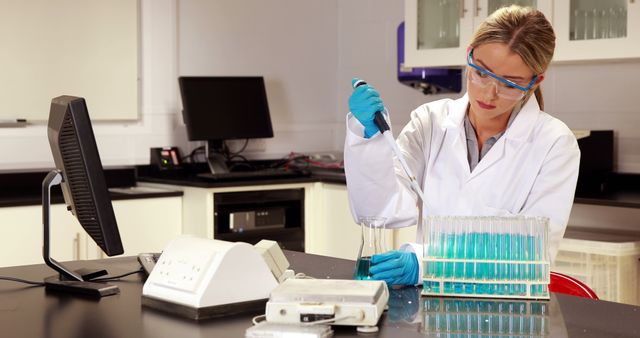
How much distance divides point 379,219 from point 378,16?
10.6ft

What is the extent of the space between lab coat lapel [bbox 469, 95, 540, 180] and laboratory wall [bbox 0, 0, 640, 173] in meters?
1.70

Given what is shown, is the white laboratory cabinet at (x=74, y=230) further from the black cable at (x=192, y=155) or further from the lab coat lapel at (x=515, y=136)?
the lab coat lapel at (x=515, y=136)

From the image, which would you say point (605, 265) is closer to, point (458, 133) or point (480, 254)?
point (458, 133)

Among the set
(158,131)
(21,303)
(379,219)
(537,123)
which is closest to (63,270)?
(21,303)

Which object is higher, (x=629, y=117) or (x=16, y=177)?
(x=629, y=117)

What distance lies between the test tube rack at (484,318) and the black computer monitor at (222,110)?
2691 mm

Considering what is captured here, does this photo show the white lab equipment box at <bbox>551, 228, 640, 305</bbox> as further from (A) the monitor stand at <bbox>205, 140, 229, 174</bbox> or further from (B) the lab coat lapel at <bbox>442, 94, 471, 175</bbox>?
(A) the monitor stand at <bbox>205, 140, 229, 174</bbox>

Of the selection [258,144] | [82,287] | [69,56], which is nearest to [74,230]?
[69,56]

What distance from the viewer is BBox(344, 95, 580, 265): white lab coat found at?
232 cm

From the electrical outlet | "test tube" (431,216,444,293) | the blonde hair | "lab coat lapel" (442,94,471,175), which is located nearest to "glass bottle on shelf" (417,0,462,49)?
the electrical outlet

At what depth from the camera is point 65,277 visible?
2.10 meters

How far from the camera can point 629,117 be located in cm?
399

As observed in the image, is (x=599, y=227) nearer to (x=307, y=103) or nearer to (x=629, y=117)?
(x=629, y=117)

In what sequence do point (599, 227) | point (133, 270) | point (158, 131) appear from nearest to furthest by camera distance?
point (133, 270), point (599, 227), point (158, 131)
